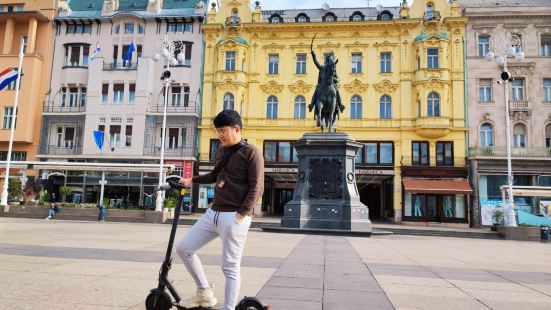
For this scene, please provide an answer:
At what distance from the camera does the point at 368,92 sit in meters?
34.2

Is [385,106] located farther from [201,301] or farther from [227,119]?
[201,301]

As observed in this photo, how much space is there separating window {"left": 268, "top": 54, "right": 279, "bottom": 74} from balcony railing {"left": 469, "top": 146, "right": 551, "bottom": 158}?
16155 mm

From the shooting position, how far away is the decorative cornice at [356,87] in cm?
3419

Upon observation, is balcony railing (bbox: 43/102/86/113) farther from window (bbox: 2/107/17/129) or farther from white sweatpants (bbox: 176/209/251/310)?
white sweatpants (bbox: 176/209/251/310)

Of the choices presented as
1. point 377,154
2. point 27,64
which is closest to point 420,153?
point 377,154

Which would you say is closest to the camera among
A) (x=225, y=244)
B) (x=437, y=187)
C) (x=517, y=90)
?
(x=225, y=244)

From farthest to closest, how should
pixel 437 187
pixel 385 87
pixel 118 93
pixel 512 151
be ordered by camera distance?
pixel 118 93
pixel 385 87
pixel 512 151
pixel 437 187

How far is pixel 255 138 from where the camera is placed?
113 ft

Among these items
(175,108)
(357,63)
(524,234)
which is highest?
(357,63)

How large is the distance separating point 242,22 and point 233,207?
34324 mm

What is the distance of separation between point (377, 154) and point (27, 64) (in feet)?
96.1

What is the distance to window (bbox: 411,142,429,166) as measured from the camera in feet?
106

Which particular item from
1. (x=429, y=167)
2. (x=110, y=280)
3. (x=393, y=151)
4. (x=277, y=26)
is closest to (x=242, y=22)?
(x=277, y=26)

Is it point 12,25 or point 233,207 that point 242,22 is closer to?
point 12,25
